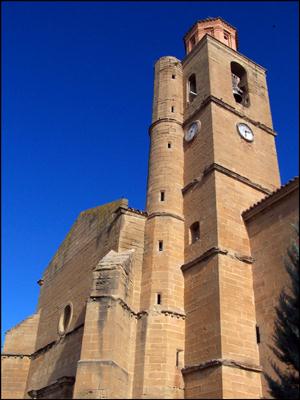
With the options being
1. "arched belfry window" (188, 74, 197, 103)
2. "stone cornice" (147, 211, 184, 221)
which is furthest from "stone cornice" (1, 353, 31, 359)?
"arched belfry window" (188, 74, 197, 103)

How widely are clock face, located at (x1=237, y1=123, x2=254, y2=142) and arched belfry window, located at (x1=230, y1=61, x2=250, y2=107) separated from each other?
70.0 inches

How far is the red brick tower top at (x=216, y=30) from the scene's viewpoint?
72.9 feet

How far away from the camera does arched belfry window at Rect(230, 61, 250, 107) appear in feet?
62.4

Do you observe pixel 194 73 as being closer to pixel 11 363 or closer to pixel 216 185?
pixel 216 185

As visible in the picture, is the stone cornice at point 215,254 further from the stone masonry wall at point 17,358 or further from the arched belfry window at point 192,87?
the stone masonry wall at point 17,358

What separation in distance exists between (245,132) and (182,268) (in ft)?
20.2

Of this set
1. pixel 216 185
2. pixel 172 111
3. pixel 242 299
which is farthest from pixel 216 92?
pixel 242 299

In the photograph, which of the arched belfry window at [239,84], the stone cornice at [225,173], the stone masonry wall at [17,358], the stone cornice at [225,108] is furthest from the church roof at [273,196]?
the stone masonry wall at [17,358]

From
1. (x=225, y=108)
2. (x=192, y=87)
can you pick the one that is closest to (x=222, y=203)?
(x=225, y=108)

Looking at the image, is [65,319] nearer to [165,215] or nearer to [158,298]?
[158,298]

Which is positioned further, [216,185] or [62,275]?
[62,275]

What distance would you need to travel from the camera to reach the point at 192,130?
17.4 m

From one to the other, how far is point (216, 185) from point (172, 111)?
5.39m

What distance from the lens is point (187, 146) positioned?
17.4 m
